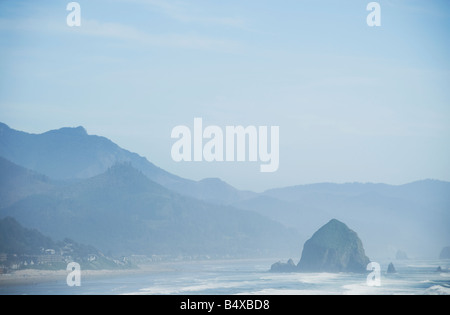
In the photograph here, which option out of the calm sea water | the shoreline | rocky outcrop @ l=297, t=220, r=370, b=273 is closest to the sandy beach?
the shoreline

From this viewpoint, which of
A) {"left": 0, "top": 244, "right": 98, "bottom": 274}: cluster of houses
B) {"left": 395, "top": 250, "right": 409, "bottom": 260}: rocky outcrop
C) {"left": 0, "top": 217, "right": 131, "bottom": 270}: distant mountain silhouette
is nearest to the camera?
{"left": 0, "top": 244, "right": 98, "bottom": 274}: cluster of houses

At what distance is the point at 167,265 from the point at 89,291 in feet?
92.6

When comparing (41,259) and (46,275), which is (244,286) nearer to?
(46,275)

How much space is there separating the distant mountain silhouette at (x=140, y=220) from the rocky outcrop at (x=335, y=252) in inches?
743

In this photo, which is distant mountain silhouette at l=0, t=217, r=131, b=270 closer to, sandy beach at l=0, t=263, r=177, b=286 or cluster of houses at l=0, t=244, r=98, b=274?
cluster of houses at l=0, t=244, r=98, b=274

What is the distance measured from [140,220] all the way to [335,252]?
84.7 feet

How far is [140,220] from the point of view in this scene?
246 ft

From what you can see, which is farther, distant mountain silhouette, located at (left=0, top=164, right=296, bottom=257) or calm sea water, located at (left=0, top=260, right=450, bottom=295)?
distant mountain silhouette, located at (left=0, top=164, right=296, bottom=257)

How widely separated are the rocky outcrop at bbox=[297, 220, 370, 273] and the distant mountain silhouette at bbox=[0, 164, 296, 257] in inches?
743

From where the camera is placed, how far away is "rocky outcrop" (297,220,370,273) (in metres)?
53.8

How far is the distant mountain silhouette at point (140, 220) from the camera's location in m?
66.7

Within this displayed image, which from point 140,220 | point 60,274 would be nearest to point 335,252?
point 60,274

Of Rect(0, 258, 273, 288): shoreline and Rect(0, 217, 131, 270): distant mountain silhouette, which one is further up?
Rect(0, 217, 131, 270): distant mountain silhouette
